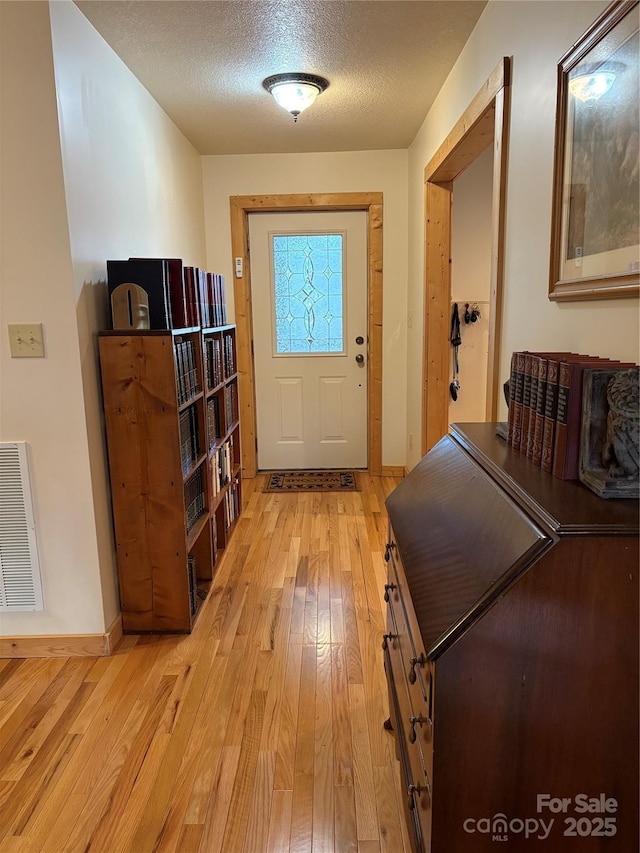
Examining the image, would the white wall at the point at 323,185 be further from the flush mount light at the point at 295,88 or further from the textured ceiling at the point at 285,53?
the flush mount light at the point at 295,88

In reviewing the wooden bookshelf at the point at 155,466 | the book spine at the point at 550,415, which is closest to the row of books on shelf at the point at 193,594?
the wooden bookshelf at the point at 155,466

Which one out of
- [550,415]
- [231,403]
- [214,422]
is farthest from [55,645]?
[550,415]

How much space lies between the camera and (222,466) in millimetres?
3107

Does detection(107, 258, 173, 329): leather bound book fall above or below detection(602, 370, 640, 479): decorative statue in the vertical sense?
Answer: above

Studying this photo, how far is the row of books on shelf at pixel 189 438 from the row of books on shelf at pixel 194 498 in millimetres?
74

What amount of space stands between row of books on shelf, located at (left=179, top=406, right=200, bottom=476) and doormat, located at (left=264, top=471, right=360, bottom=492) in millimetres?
1595

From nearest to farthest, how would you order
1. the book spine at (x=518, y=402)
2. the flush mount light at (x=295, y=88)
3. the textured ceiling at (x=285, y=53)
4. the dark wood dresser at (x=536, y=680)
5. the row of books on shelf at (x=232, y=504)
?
1. the dark wood dresser at (x=536, y=680)
2. the book spine at (x=518, y=402)
3. the textured ceiling at (x=285, y=53)
4. the flush mount light at (x=295, y=88)
5. the row of books on shelf at (x=232, y=504)

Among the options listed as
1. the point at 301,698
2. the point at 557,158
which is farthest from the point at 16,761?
the point at 557,158

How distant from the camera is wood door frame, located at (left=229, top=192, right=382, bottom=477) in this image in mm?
4070

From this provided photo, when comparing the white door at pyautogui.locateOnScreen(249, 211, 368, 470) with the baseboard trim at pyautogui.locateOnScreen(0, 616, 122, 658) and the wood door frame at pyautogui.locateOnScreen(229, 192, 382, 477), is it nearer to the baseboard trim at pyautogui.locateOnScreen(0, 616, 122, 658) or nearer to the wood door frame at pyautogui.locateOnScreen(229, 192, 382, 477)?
the wood door frame at pyautogui.locateOnScreen(229, 192, 382, 477)

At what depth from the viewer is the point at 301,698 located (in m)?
1.91

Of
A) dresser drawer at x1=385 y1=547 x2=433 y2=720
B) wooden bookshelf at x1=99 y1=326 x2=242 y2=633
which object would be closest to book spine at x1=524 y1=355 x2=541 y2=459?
dresser drawer at x1=385 y1=547 x2=433 y2=720

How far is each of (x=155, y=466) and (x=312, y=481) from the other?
221 cm

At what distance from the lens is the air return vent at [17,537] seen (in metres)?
2.04
